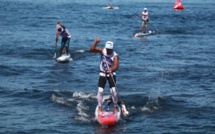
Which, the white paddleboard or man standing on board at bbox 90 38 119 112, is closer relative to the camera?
man standing on board at bbox 90 38 119 112

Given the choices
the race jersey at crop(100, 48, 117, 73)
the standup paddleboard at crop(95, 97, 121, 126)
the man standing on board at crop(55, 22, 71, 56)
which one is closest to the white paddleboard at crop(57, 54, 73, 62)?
the man standing on board at crop(55, 22, 71, 56)

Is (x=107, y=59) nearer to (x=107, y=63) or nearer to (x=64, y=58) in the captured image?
(x=107, y=63)

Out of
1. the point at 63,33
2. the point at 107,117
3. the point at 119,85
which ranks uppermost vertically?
the point at 63,33

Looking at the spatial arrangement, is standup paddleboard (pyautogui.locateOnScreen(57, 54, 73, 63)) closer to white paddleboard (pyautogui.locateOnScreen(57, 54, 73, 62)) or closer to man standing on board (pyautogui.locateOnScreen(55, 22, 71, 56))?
white paddleboard (pyautogui.locateOnScreen(57, 54, 73, 62))

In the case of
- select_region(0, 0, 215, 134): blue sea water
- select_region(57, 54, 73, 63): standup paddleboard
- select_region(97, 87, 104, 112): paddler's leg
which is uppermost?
select_region(97, 87, 104, 112): paddler's leg

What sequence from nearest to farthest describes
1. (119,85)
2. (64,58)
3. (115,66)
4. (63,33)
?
(115,66) < (119,85) < (64,58) < (63,33)

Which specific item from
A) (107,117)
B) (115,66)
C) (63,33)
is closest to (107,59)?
(115,66)

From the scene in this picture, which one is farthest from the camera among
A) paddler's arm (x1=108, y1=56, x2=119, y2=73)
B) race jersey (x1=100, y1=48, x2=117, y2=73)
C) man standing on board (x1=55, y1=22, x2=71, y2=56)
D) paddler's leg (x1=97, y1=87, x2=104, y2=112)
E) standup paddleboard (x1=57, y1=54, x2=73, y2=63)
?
man standing on board (x1=55, y1=22, x2=71, y2=56)

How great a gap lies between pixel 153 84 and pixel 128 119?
5486mm

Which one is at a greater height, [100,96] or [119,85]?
[100,96]

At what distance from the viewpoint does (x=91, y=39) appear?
37.1m

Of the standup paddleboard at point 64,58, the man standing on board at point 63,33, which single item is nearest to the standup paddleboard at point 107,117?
the standup paddleboard at point 64,58

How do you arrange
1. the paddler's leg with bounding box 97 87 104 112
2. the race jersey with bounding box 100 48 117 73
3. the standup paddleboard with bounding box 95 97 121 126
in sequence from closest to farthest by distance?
1. the standup paddleboard with bounding box 95 97 121 126
2. the race jersey with bounding box 100 48 117 73
3. the paddler's leg with bounding box 97 87 104 112

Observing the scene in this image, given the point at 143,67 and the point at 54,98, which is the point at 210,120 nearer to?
the point at 54,98
